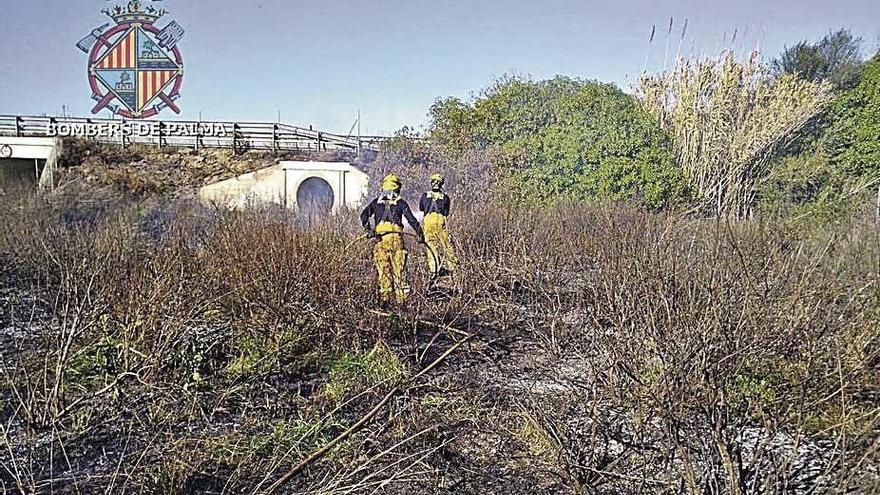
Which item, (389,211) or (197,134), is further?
(197,134)

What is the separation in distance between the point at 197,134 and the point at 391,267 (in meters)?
19.4

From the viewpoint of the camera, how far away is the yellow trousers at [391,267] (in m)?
6.15

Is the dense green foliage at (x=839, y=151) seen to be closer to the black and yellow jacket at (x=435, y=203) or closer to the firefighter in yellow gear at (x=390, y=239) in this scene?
the black and yellow jacket at (x=435, y=203)

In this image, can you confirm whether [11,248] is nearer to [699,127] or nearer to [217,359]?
[217,359]

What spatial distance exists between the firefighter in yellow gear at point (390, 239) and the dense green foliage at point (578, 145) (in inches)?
168

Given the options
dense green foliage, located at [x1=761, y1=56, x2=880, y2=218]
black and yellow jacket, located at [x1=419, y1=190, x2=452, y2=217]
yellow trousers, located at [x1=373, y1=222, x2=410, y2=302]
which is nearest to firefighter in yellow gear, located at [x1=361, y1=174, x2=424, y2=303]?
yellow trousers, located at [x1=373, y1=222, x2=410, y2=302]

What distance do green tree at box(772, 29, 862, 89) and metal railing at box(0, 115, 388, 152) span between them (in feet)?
40.2

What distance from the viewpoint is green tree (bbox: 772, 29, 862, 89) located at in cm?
1533

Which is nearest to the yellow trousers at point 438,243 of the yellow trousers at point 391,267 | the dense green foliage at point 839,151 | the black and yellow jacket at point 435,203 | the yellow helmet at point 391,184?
the black and yellow jacket at point 435,203

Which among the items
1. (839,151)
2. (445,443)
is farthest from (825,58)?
(445,443)

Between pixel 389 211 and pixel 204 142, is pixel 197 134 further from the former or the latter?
pixel 389 211

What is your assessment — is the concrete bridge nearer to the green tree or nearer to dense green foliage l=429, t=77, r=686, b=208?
dense green foliage l=429, t=77, r=686, b=208

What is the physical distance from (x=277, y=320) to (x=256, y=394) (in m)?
0.75

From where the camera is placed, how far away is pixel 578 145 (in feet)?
39.7
